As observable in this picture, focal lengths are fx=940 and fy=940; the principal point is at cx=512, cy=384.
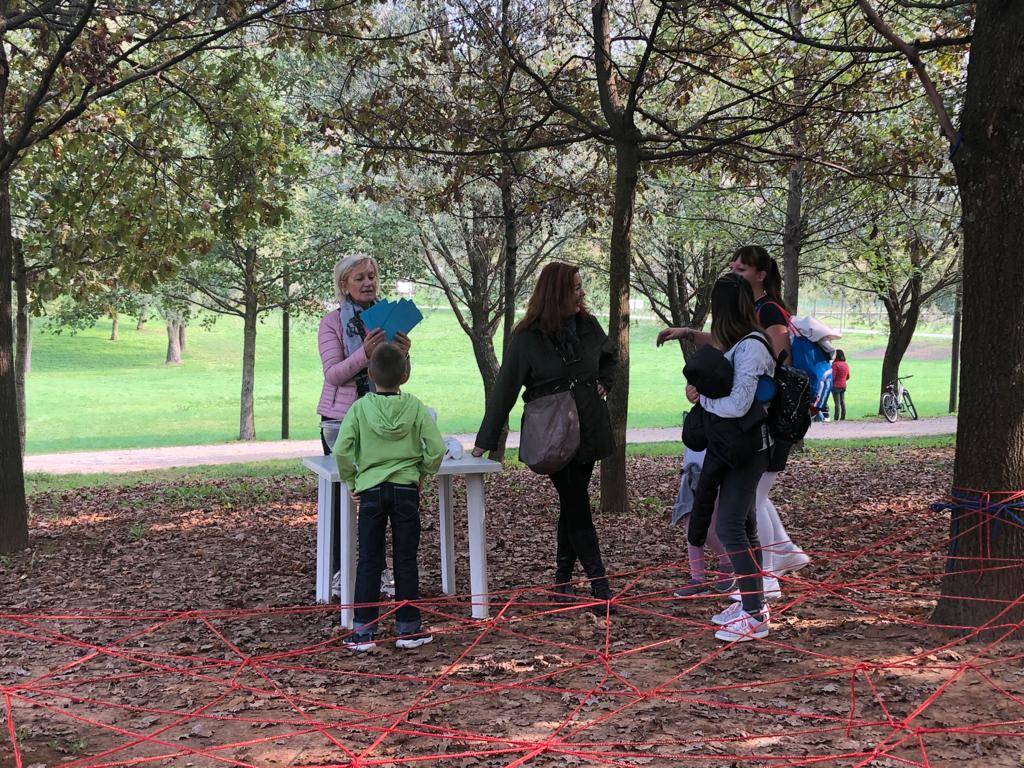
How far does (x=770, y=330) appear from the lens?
4535mm

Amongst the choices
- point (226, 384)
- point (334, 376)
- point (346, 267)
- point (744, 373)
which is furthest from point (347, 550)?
point (226, 384)

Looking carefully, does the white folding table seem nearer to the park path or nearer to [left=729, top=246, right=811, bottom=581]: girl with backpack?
[left=729, top=246, right=811, bottom=581]: girl with backpack

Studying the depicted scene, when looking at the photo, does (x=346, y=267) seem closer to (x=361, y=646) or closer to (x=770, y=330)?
(x=361, y=646)

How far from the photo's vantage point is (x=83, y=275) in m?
12.2

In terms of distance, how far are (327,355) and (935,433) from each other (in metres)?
17.4

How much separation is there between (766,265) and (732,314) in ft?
1.30

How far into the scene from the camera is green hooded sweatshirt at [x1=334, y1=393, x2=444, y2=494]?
4492 millimetres

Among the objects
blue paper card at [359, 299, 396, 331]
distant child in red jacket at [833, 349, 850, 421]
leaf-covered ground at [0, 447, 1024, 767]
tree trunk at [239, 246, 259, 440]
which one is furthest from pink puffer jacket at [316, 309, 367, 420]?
tree trunk at [239, 246, 259, 440]

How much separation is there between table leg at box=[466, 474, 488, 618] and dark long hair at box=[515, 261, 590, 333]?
866mm

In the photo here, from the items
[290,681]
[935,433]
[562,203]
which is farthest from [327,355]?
[935,433]

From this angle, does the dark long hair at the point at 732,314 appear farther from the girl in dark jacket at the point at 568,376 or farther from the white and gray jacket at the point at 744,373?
the girl in dark jacket at the point at 568,376

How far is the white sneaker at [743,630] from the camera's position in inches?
173

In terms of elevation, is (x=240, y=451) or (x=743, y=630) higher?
(x=743, y=630)

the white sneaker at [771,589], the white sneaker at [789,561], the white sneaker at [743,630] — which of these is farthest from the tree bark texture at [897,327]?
the white sneaker at [743,630]
